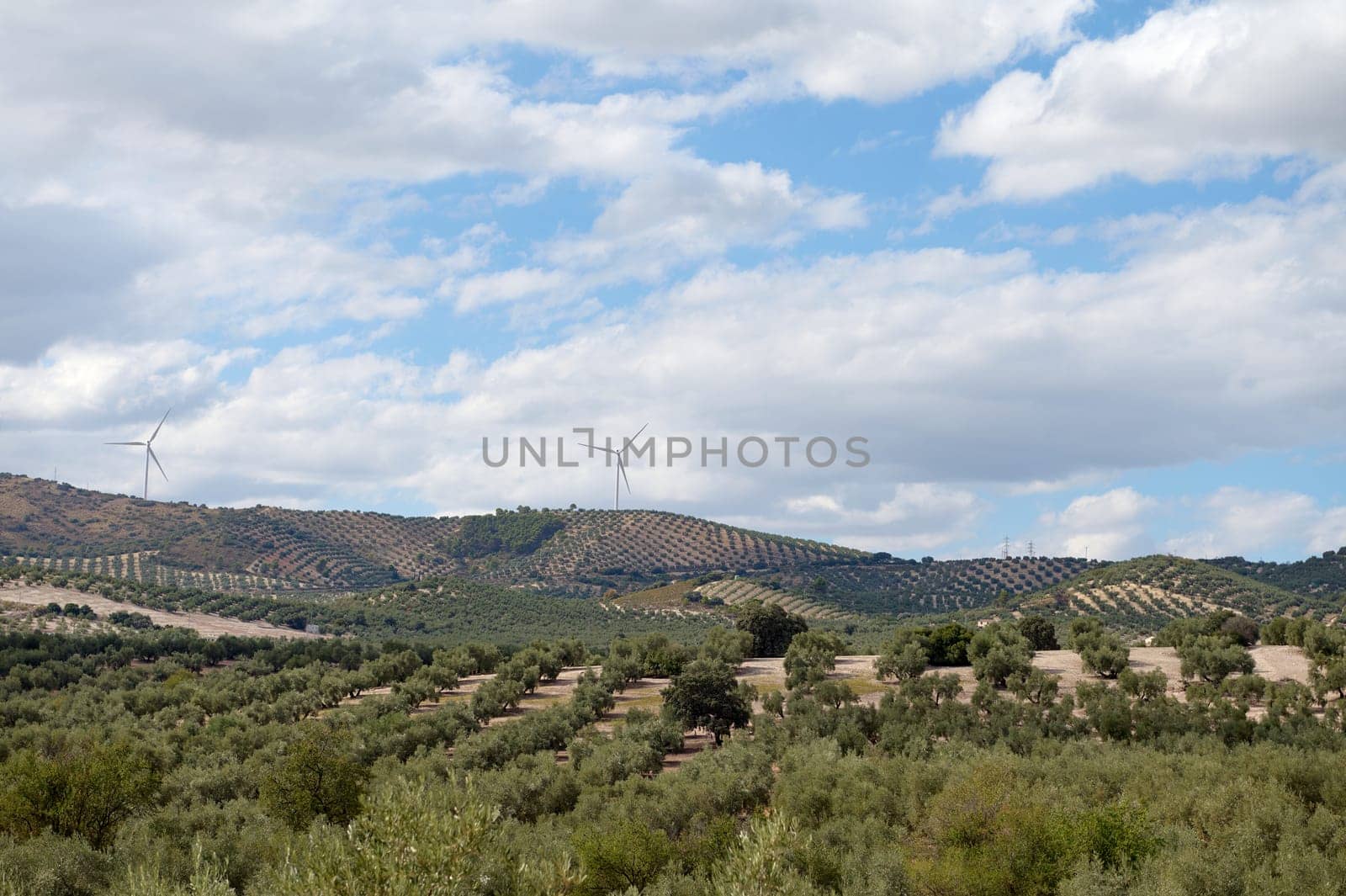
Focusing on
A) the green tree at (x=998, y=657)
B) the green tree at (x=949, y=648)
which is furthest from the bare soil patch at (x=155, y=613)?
the green tree at (x=998, y=657)

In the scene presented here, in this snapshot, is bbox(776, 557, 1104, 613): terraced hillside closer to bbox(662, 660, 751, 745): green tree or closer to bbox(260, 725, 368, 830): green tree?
bbox(662, 660, 751, 745): green tree

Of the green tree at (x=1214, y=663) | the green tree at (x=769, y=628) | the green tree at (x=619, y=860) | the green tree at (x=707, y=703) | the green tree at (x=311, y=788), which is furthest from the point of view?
the green tree at (x=769, y=628)

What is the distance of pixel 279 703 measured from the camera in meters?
69.2

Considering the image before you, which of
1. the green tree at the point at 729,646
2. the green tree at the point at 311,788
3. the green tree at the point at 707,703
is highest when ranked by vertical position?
the green tree at the point at 729,646

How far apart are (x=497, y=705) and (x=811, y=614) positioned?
9497 centimetres

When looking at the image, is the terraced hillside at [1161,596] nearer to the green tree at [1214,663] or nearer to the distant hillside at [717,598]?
the distant hillside at [717,598]

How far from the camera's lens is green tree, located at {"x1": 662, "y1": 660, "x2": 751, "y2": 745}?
5812 cm

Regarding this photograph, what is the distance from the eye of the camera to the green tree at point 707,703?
5812 cm

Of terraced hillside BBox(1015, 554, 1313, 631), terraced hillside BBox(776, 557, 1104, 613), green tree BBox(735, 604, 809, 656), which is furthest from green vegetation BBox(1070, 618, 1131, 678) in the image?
terraced hillside BBox(776, 557, 1104, 613)

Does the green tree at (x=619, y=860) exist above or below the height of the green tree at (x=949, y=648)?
below

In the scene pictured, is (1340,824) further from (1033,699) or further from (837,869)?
(1033,699)

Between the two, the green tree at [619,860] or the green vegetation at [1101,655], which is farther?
the green vegetation at [1101,655]

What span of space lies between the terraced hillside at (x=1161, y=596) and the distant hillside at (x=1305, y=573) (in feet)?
63.6

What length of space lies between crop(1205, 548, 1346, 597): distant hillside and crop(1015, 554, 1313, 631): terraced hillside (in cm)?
1939
